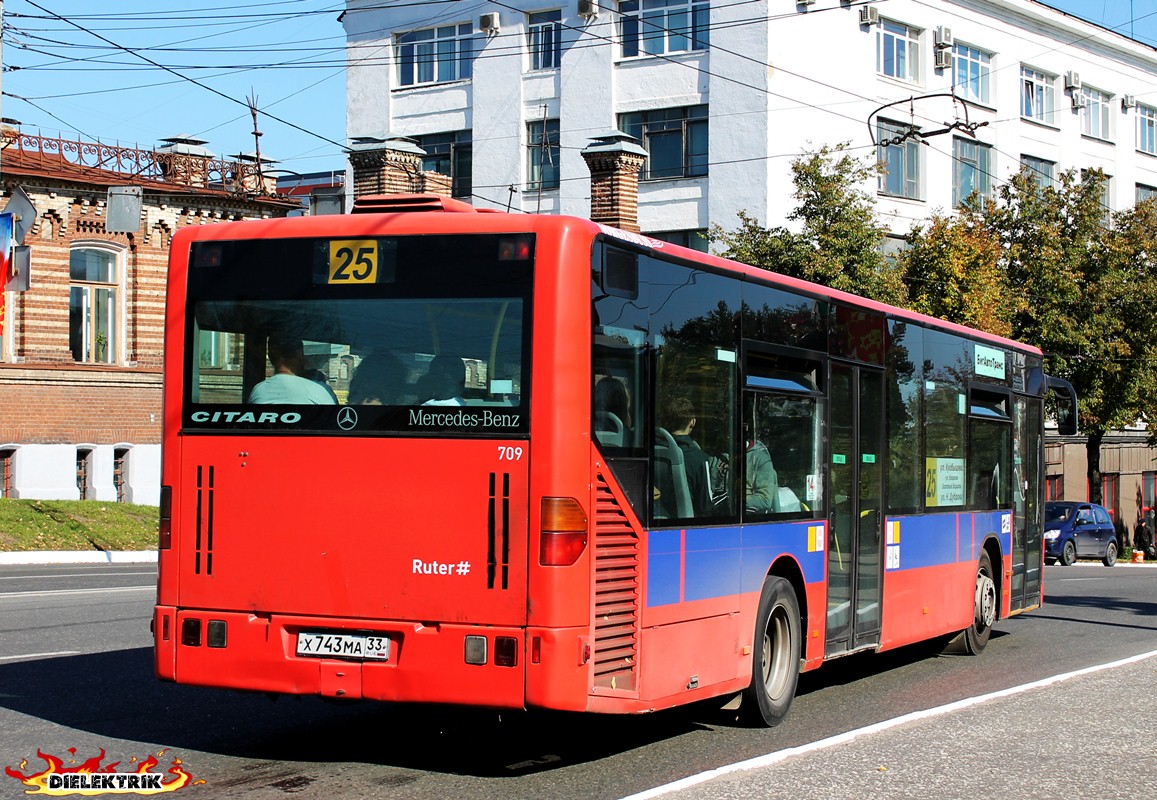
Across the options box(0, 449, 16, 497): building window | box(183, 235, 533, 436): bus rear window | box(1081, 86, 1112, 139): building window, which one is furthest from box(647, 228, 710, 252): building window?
box(183, 235, 533, 436): bus rear window

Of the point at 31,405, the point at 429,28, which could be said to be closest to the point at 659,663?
the point at 31,405

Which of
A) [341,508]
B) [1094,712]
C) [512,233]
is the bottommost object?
[1094,712]

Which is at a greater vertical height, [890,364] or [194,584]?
[890,364]

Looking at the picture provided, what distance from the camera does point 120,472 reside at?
38562 millimetres

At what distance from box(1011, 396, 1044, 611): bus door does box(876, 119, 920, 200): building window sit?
1081 inches

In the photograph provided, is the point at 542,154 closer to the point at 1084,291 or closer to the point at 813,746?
the point at 1084,291

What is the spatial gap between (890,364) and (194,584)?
20.5ft

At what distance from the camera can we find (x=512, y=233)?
25.6 feet

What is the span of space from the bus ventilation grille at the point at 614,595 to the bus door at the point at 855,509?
3.22m

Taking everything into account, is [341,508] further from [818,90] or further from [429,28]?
[429,28]

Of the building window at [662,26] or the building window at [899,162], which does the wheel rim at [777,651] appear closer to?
the building window at [662,26]

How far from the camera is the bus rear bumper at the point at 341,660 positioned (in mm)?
7535

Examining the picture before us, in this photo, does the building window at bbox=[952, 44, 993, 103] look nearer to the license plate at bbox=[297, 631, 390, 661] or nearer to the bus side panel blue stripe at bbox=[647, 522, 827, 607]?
the bus side panel blue stripe at bbox=[647, 522, 827, 607]

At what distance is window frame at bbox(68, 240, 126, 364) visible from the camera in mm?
37906
